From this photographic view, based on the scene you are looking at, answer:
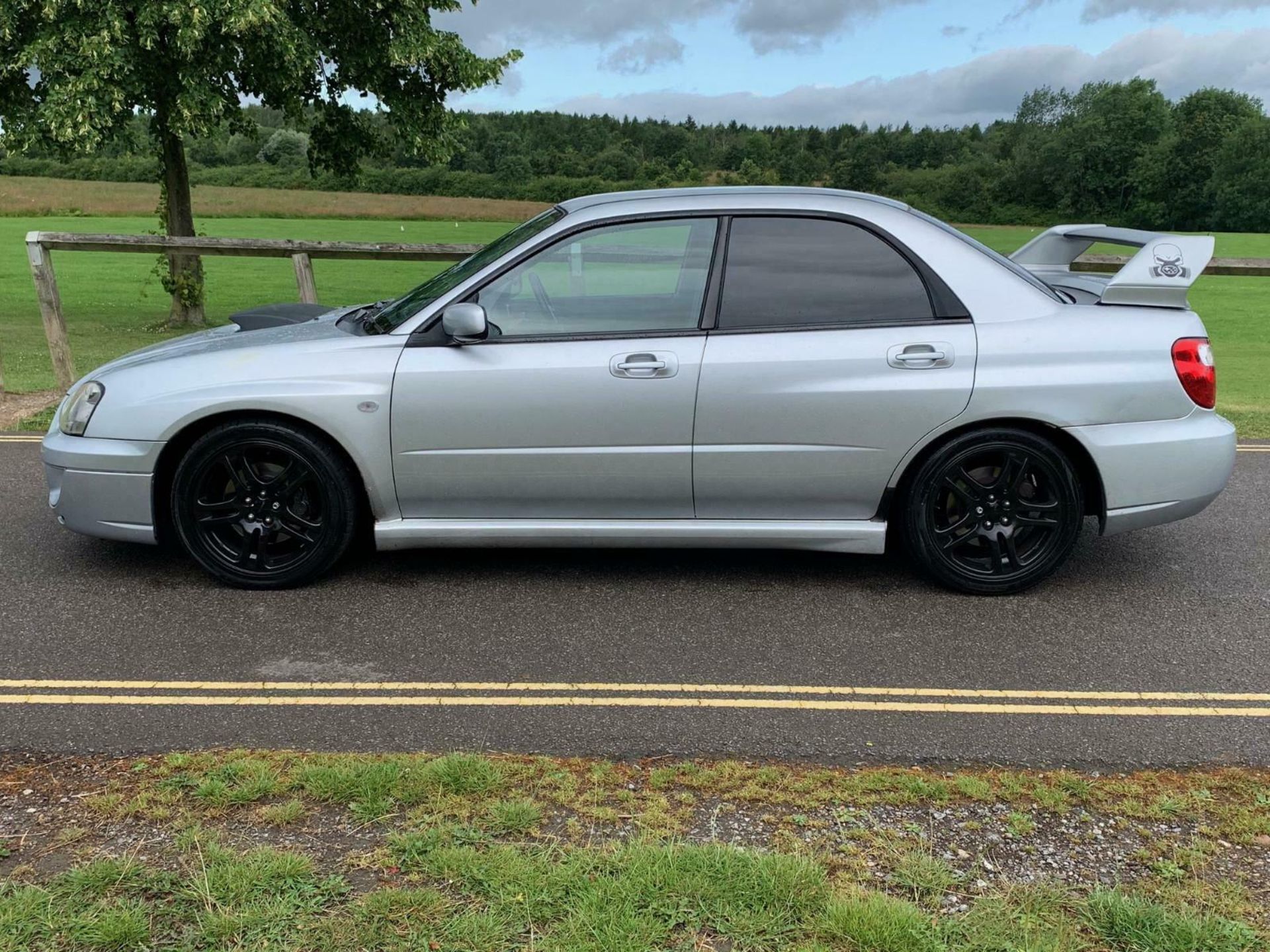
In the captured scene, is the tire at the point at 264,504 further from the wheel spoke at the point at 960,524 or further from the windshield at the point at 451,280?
the wheel spoke at the point at 960,524

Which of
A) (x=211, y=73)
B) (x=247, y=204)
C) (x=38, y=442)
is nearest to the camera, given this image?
(x=38, y=442)

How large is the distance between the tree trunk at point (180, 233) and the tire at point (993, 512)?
48.9 ft

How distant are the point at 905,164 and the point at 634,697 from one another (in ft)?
235

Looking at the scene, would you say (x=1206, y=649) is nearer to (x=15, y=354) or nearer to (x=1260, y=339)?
(x=15, y=354)

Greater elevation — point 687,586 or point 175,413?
point 175,413

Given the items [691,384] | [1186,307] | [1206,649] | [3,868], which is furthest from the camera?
[1186,307]

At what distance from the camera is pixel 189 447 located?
4.66 metres

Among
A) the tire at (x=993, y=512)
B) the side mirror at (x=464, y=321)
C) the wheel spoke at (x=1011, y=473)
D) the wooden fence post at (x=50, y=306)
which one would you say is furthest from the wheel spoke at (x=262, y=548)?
the wooden fence post at (x=50, y=306)

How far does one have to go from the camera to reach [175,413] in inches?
179

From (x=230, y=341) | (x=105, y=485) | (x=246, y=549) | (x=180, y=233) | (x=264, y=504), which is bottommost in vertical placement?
(x=246, y=549)

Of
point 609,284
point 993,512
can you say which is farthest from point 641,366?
point 993,512

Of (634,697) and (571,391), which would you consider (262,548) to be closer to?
(571,391)

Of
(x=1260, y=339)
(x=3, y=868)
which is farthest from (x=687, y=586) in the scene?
(x=1260, y=339)

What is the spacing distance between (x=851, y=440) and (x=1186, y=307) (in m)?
1.71
